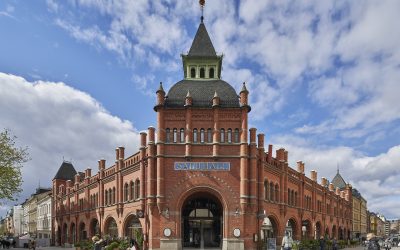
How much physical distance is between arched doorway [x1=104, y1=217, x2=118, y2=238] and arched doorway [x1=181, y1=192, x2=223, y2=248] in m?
12.4

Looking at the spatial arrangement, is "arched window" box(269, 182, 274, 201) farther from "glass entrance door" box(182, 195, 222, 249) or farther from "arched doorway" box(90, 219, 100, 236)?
"arched doorway" box(90, 219, 100, 236)

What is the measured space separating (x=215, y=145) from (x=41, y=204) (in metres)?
71.6

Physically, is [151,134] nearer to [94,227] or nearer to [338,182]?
[94,227]

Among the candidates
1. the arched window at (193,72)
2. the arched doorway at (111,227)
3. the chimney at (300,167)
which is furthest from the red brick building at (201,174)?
the chimney at (300,167)

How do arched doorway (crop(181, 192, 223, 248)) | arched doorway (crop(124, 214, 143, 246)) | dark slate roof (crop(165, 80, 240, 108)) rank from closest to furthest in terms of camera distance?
dark slate roof (crop(165, 80, 240, 108)), arched doorway (crop(181, 192, 223, 248)), arched doorway (crop(124, 214, 143, 246))

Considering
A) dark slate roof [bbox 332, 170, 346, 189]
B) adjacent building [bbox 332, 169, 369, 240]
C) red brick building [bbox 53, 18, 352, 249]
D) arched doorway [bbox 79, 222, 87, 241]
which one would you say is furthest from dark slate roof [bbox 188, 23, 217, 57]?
dark slate roof [bbox 332, 170, 346, 189]

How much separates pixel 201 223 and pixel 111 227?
1504cm

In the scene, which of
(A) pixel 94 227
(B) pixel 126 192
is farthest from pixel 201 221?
(A) pixel 94 227

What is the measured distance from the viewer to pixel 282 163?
50562 mm

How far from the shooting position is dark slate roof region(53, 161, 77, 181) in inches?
3305

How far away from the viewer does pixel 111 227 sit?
5294 centimetres

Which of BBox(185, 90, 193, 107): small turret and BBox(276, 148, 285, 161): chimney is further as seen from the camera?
BBox(276, 148, 285, 161): chimney

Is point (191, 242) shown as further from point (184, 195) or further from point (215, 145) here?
point (215, 145)

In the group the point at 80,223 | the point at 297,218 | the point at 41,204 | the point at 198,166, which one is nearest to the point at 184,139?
the point at 198,166
